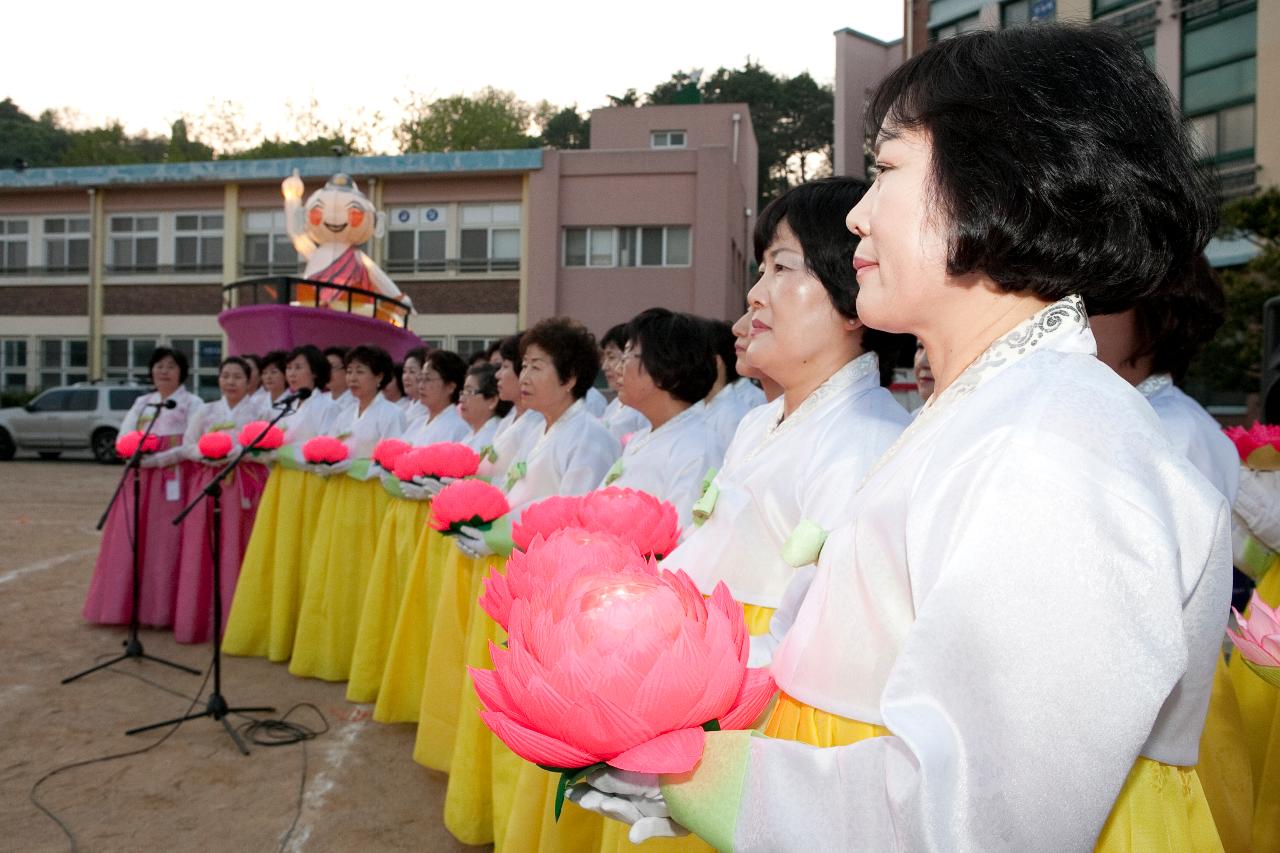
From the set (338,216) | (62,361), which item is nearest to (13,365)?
(62,361)

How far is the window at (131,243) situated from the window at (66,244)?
0.80 meters

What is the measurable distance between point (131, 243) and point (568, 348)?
22.7 m

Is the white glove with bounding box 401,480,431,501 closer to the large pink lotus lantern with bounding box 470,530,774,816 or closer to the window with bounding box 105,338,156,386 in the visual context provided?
the large pink lotus lantern with bounding box 470,530,774,816

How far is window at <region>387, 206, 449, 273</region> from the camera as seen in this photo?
21656mm

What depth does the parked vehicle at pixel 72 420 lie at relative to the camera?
57.3 feet

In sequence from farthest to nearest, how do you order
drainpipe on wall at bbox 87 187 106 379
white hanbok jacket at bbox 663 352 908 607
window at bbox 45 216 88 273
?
window at bbox 45 216 88 273, drainpipe on wall at bbox 87 187 106 379, white hanbok jacket at bbox 663 352 908 607

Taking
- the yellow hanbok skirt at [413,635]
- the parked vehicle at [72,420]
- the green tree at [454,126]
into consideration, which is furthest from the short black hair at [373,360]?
the green tree at [454,126]

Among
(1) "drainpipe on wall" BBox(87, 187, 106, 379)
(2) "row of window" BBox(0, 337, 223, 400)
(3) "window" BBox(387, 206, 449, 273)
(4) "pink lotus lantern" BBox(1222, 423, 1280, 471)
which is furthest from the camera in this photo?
(1) "drainpipe on wall" BBox(87, 187, 106, 379)

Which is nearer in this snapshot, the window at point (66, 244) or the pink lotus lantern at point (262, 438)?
the pink lotus lantern at point (262, 438)

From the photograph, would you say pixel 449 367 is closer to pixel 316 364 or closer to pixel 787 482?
pixel 316 364

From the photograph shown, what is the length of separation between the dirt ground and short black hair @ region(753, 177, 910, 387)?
243cm

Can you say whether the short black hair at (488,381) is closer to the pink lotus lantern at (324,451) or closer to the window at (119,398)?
the pink lotus lantern at (324,451)

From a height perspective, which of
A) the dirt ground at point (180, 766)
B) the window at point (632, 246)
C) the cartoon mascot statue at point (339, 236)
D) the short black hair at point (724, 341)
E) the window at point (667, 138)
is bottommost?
the dirt ground at point (180, 766)

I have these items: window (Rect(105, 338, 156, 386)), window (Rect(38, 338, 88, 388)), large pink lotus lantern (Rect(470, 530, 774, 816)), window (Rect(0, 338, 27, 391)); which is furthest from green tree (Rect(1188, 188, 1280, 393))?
window (Rect(0, 338, 27, 391))
